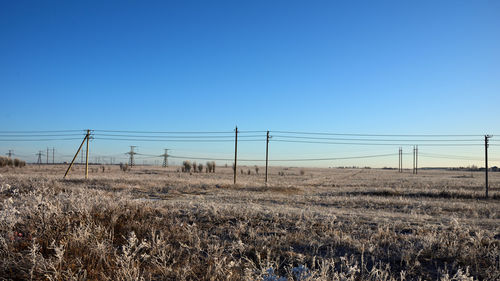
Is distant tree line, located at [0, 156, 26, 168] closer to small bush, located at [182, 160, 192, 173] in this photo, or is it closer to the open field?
small bush, located at [182, 160, 192, 173]

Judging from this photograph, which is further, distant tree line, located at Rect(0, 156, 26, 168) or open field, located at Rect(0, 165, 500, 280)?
distant tree line, located at Rect(0, 156, 26, 168)

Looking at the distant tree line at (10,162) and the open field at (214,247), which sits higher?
the open field at (214,247)

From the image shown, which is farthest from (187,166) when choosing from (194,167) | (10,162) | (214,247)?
(214,247)

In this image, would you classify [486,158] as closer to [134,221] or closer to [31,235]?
[134,221]

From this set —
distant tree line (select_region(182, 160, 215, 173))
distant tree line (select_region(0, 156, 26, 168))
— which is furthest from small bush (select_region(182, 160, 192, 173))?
distant tree line (select_region(0, 156, 26, 168))

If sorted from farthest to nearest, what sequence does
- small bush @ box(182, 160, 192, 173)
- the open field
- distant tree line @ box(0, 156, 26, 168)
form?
1. small bush @ box(182, 160, 192, 173)
2. distant tree line @ box(0, 156, 26, 168)
3. the open field

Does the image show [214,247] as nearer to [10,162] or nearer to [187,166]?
[187,166]

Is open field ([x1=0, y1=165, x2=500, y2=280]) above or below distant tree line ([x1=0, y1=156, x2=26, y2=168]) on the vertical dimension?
above

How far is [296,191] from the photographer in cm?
2209

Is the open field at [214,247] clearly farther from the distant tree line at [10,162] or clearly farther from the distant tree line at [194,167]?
the distant tree line at [10,162]

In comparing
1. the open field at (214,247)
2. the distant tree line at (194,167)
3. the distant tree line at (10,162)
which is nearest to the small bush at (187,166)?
the distant tree line at (194,167)

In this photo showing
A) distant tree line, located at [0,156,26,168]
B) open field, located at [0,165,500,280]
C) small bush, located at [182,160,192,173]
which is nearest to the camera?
open field, located at [0,165,500,280]

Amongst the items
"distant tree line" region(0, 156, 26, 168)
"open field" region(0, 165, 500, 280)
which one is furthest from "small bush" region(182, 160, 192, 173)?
"open field" region(0, 165, 500, 280)

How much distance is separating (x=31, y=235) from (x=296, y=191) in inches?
748
